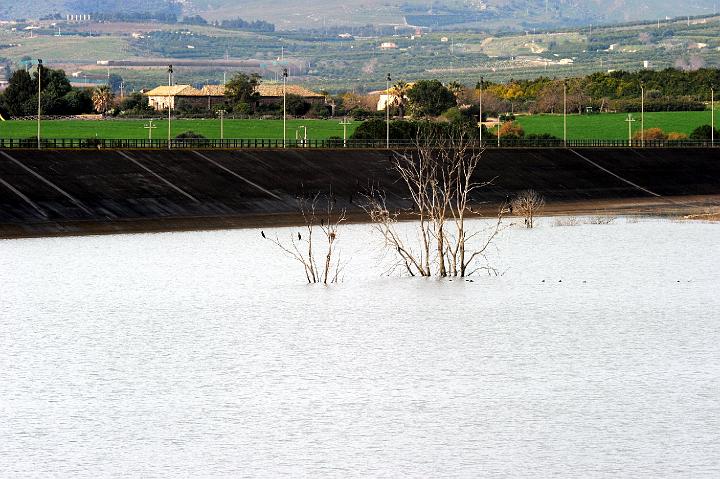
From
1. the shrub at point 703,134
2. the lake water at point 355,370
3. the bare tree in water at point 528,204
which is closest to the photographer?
the lake water at point 355,370

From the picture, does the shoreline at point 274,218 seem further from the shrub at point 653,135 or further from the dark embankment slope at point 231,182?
the shrub at point 653,135

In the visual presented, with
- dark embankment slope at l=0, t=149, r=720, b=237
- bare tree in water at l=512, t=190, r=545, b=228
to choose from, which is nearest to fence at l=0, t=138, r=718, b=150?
dark embankment slope at l=0, t=149, r=720, b=237

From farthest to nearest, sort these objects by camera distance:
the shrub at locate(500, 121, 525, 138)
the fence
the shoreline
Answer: the shrub at locate(500, 121, 525, 138) < the fence < the shoreline

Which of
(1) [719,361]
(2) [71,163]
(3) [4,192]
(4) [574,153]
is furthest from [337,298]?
(4) [574,153]

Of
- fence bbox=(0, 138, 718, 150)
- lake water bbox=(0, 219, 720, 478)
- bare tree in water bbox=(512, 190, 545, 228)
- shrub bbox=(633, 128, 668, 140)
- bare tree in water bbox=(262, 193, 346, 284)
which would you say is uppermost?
shrub bbox=(633, 128, 668, 140)

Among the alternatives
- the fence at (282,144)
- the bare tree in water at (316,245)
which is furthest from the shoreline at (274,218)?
the fence at (282,144)

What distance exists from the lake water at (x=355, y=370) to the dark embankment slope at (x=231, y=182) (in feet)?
54.0

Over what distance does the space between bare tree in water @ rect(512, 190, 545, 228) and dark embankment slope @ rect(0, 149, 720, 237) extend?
1.27 meters

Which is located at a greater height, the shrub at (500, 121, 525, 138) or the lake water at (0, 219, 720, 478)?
the shrub at (500, 121, 525, 138)

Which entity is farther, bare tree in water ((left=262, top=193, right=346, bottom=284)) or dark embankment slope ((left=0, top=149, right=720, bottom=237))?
dark embankment slope ((left=0, top=149, right=720, bottom=237))

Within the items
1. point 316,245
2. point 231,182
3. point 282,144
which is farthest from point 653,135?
point 316,245

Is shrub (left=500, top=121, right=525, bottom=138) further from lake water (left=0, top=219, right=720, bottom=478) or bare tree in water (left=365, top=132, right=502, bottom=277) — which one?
lake water (left=0, top=219, right=720, bottom=478)

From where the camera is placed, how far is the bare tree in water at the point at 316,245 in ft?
212

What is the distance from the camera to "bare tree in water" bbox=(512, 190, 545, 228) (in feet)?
346
